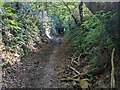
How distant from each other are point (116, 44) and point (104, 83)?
1023mm

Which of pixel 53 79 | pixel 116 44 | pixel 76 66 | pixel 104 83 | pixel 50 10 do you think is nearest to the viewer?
pixel 104 83

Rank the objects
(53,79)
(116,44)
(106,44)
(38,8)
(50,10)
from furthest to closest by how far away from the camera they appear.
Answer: (50,10), (38,8), (53,79), (106,44), (116,44)

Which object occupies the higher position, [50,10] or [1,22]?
[50,10]

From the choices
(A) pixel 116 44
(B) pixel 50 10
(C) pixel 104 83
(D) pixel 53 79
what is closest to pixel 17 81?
(D) pixel 53 79

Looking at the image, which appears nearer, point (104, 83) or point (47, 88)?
point (104, 83)

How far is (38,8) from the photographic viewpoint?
1625 cm

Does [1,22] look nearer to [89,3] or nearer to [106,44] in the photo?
[89,3]

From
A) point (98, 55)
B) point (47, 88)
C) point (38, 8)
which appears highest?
point (38, 8)

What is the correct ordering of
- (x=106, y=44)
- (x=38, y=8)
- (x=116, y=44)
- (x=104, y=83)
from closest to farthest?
(x=104, y=83), (x=116, y=44), (x=106, y=44), (x=38, y=8)

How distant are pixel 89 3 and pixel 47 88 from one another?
14.8 ft

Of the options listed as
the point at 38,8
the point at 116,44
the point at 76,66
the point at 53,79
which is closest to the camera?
the point at 116,44

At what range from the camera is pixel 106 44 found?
570 centimetres

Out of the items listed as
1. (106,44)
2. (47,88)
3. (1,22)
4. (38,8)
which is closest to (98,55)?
(106,44)

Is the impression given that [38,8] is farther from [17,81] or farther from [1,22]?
[17,81]
